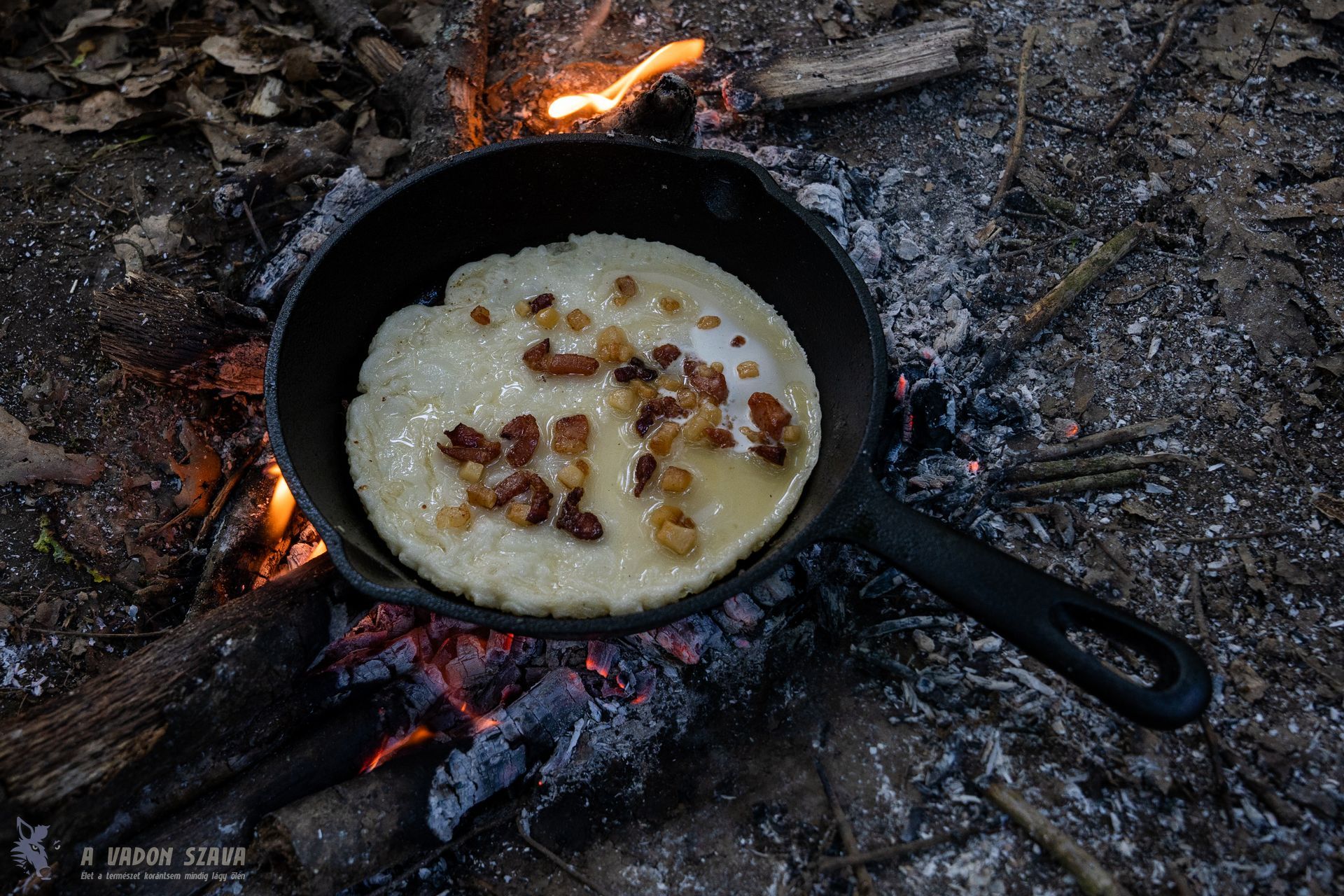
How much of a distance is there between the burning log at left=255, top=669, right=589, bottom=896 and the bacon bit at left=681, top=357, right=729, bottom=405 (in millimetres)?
1238

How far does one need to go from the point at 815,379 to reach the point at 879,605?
38.0 inches

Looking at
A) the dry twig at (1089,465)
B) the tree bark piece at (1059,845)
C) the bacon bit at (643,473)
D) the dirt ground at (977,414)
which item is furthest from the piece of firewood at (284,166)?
the tree bark piece at (1059,845)

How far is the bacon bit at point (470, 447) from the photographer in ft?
9.91

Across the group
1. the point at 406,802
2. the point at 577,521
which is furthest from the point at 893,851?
the point at 406,802

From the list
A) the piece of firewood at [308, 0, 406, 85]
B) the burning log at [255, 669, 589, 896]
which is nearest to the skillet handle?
the burning log at [255, 669, 589, 896]

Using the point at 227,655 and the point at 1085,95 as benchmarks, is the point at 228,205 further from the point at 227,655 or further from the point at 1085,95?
the point at 1085,95

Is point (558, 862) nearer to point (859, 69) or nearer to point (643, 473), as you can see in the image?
point (643, 473)

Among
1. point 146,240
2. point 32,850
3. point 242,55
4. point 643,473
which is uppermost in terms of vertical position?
point 242,55

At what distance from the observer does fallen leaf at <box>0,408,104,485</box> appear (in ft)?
11.1

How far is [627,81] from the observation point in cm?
411

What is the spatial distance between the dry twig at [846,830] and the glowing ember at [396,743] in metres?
1.48

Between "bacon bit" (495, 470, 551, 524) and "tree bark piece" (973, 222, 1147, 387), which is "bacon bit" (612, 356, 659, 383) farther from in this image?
"tree bark piece" (973, 222, 1147, 387)

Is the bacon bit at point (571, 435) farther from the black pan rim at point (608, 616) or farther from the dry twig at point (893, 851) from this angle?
the dry twig at point (893, 851)

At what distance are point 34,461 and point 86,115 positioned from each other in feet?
7.19
